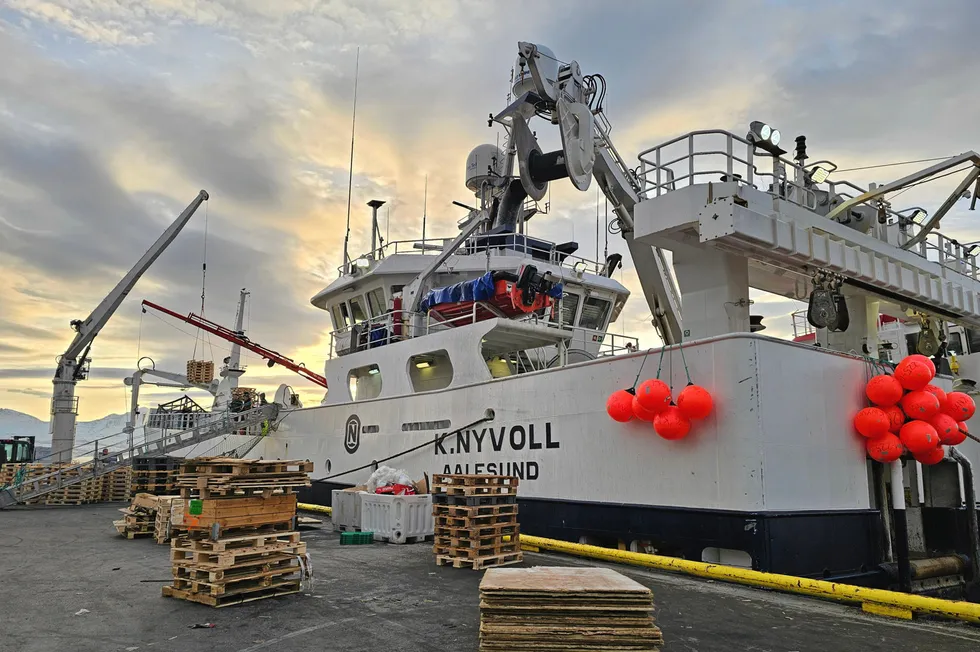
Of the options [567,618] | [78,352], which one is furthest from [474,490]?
[78,352]

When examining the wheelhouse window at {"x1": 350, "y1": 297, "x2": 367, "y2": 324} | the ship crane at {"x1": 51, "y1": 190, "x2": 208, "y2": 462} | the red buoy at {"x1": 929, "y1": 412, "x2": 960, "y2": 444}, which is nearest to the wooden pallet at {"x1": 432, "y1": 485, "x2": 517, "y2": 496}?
the red buoy at {"x1": 929, "y1": 412, "x2": 960, "y2": 444}

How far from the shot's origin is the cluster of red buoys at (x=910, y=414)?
→ 873cm

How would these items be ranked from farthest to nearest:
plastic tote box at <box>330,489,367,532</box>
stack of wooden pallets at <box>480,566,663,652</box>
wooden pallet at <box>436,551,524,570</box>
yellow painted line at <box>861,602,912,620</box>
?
1. plastic tote box at <box>330,489,367,532</box>
2. wooden pallet at <box>436,551,524,570</box>
3. yellow painted line at <box>861,602,912,620</box>
4. stack of wooden pallets at <box>480,566,663,652</box>

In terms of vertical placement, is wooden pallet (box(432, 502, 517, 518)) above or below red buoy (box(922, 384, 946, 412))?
below

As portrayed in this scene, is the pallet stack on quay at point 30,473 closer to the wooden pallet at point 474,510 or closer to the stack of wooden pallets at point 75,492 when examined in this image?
the stack of wooden pallets at point 75,492

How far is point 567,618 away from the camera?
4508mm

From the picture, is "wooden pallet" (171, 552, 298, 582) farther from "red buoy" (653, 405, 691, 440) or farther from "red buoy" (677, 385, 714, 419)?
"red buoy" (677, 385, 714, 419)

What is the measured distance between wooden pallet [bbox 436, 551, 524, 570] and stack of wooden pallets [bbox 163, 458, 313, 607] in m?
2.22

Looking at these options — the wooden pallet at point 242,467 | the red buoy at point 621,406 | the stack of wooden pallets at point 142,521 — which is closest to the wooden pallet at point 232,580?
the wooden pallet at point 242,467

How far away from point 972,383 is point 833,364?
528 centimetres

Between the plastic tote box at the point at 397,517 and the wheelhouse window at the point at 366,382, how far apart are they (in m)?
5.35

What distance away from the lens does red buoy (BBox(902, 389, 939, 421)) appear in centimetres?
868

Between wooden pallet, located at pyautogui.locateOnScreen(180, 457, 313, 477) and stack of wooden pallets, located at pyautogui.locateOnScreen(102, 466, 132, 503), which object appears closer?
wooden pallet, located at pyautogui.locateOnScreen(180, 457, 313, 477)

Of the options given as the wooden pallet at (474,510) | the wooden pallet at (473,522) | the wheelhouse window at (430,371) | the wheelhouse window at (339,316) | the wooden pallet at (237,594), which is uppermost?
the wheelhouse window at (339,316)
